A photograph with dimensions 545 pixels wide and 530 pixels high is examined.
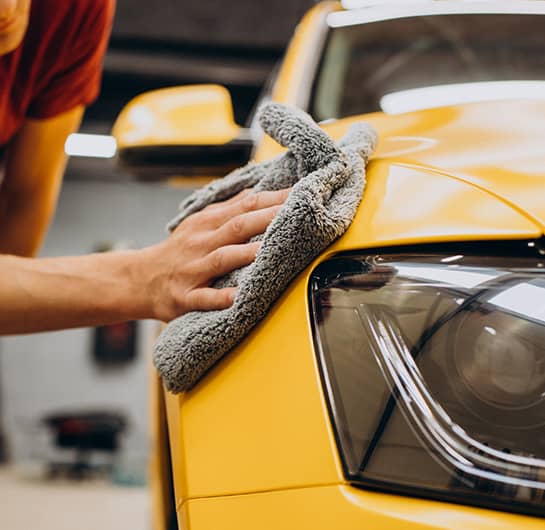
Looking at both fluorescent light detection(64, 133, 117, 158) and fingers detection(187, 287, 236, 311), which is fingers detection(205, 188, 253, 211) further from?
fluorescent light detection(64, 133, 117, 158)

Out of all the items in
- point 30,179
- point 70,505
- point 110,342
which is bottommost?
point 110,342

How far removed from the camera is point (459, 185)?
27.1 inches

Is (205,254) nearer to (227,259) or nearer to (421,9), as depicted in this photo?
(227,259)

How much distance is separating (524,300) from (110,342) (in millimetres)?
8954

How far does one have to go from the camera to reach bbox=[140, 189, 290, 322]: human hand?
0.78 m

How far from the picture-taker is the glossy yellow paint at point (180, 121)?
1383 mm

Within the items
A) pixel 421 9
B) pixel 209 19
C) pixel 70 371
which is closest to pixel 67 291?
pixel 421 9

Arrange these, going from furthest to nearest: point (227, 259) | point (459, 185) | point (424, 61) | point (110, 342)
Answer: point (110, 342) → point (424, 61) → point (227, 259) → point (459, 185)

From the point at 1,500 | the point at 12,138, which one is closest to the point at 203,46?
the point at 1,500

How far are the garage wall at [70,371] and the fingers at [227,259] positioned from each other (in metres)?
8.44

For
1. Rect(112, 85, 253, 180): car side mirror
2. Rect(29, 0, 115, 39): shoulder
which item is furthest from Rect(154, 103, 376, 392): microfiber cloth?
Rect(29, 0, 115, 39): shoulder

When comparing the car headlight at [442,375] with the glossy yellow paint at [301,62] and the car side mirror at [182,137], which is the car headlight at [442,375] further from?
the car side mirror at [182,137]

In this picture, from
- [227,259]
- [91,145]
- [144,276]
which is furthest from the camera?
[91,145]

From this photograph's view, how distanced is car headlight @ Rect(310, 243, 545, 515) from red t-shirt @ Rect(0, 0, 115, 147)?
0.92 m
